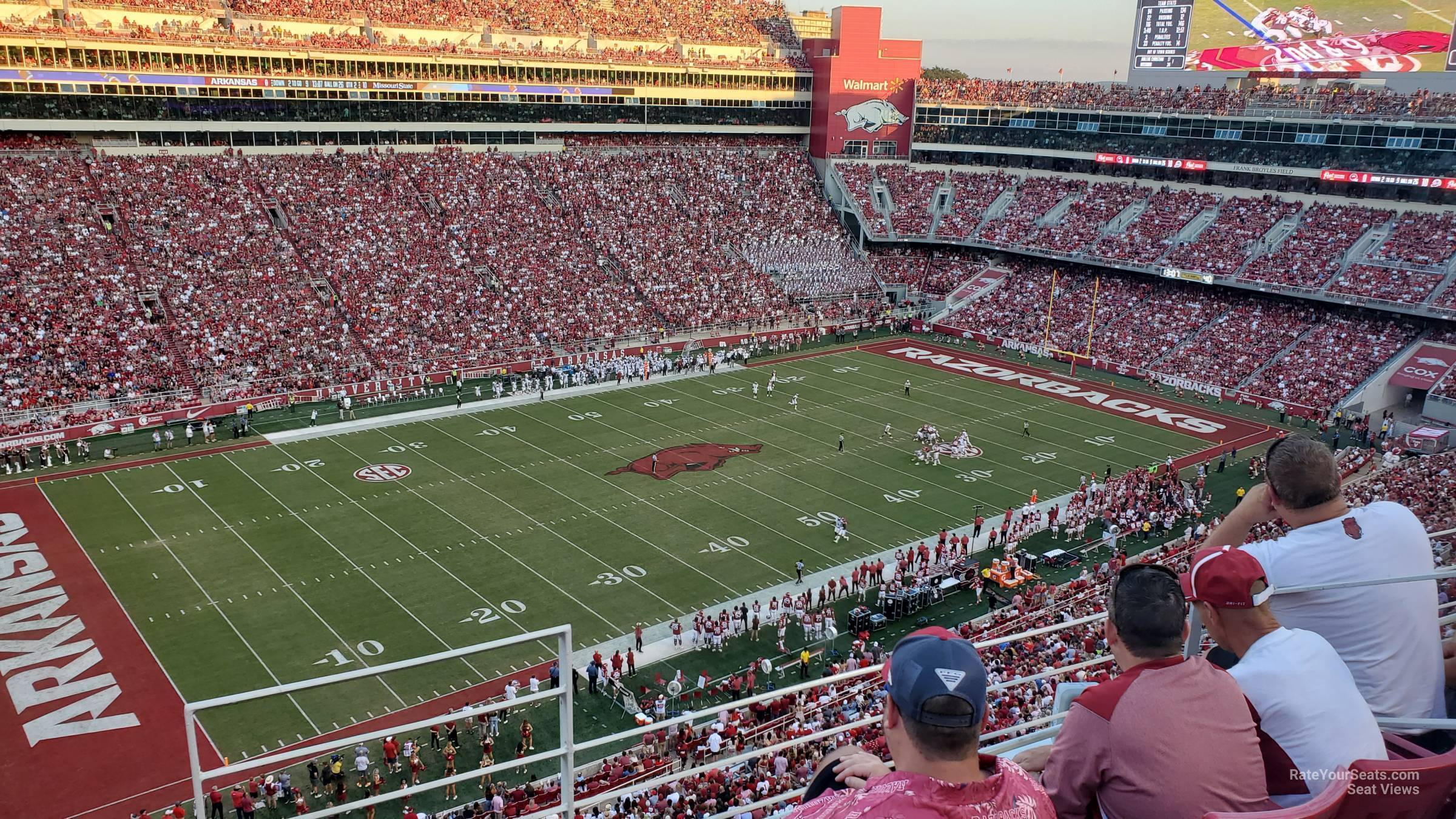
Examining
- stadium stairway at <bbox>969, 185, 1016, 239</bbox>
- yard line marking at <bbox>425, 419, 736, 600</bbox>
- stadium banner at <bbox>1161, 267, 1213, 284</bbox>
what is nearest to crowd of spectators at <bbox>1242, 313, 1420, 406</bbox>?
stadium banner at <bbox>1161, 267, 1213, 284</bbox>

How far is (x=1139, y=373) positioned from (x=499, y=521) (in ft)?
97.3

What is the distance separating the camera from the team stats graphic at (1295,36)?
44.1 metres

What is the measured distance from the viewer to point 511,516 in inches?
1069

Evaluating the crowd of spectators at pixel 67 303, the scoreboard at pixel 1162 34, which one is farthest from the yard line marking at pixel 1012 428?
the crowd of spectators at pixel 67 303

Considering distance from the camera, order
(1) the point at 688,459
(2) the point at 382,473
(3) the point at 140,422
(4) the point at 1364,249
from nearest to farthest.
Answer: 1. (2) the point at 382,473
2. (1) the point at 688,459
3. (3) the point at 140,422
4. (4) the point at 1364,249

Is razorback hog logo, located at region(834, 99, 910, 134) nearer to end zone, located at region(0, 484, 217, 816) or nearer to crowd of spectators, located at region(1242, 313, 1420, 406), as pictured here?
crowd of spectators, located at region(1242, 313, 1420, 406)

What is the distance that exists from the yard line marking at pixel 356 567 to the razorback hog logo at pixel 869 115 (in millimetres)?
43837

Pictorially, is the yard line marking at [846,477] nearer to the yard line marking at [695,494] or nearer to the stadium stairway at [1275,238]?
the yard line marking at [695,494]

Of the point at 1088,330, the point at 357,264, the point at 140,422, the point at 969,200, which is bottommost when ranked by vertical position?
the point at 140,422

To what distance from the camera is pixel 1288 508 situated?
4355 mm

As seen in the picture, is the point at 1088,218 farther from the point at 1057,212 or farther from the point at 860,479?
the point at 860,479

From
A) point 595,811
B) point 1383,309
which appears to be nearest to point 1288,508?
point 595,811

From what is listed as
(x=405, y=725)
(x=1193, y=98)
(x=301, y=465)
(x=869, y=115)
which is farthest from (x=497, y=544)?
(x=869, y=115)

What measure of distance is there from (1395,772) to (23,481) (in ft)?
110
